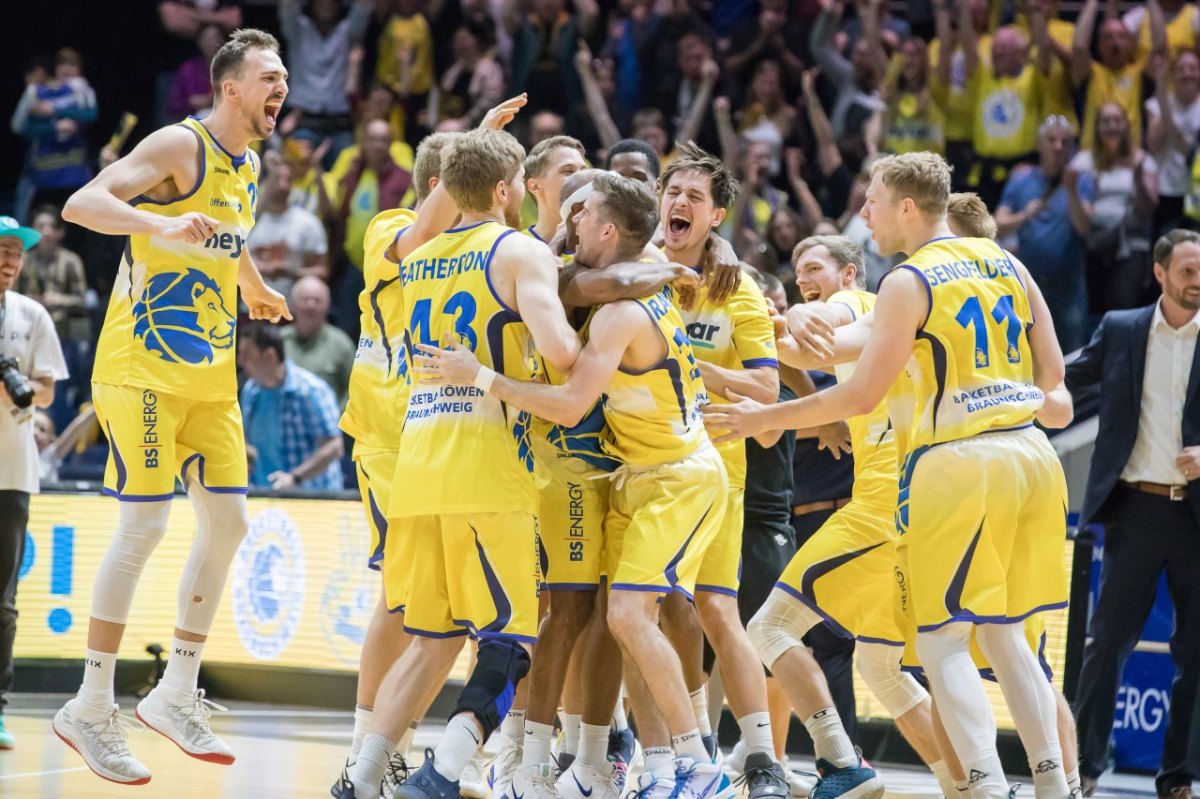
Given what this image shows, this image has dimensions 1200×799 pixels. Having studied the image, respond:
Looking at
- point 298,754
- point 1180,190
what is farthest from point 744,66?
point 298,754

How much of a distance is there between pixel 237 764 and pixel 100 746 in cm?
138

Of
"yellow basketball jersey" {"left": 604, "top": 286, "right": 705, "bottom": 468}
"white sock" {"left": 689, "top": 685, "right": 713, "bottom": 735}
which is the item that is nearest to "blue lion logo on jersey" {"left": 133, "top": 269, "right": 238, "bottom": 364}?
"yellow basketball jersey" {"left": 604, "top": 286, "right": 705, "bottom": 468}

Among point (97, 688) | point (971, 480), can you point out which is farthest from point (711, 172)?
point (97, 688)

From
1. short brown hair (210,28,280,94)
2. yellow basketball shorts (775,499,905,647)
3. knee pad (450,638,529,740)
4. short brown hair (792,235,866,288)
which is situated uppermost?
short brown hair (210,28,280,94)

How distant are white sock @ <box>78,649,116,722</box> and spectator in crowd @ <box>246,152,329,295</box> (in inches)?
304

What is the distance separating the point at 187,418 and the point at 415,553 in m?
1.37

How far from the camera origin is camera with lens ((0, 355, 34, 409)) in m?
7.18

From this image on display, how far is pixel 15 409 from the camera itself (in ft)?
25.7

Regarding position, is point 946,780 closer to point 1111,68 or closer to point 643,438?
point 643,438

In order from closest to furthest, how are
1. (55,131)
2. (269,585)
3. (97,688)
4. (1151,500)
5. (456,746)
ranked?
1. (456,746)
2. (97,688)
3. (1151,500)
4. (269,585)
5. (55,131)

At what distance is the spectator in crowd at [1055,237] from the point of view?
38.9ft

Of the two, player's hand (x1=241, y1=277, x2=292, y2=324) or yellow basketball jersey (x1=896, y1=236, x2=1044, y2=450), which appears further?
player's hand (x1=241, y1=277, x2=292, y2=324)

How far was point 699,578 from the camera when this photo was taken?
6148mm

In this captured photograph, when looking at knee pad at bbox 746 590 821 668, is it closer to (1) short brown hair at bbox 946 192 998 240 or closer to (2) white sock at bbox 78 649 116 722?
(1) short brown hair at bbox 946 192 998 240
